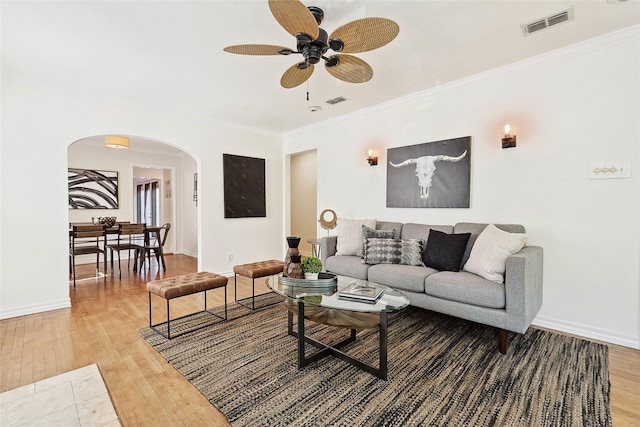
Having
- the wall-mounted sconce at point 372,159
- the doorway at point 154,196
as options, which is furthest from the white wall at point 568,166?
the doorway at point 154,196

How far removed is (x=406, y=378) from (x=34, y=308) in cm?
389

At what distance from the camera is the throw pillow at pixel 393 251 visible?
3291 mm

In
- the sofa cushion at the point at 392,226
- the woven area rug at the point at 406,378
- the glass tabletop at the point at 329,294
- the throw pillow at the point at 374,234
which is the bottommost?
the woven area rug at the point at 406,378

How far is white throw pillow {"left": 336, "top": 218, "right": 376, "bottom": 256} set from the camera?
3840mm

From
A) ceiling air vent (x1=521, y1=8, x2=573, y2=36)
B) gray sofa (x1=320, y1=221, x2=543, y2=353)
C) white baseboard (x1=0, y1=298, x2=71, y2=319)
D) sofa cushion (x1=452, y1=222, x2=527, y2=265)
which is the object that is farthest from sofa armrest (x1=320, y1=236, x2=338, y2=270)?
white baseboard (x1=0, y1=298, x2=71, y2=319)

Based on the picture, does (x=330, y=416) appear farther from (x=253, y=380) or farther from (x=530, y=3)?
(x=530, y=3)

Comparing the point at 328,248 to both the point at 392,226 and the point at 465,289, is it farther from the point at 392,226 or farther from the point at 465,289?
the point at 465,289

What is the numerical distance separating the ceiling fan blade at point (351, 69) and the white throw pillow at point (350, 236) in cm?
190

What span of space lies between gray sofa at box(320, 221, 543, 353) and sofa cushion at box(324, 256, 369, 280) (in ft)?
0.04

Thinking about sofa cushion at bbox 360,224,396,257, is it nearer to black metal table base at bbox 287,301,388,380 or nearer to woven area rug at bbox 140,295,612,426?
woven area rug at bbox 140,295,612,426

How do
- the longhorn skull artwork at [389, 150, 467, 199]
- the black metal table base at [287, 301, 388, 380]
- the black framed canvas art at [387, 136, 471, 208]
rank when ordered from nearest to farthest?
the black metal table base at [287, 301, 388, 380] → the black framed canvas art at [387, 136, 471, 208] → the longhorn skull artwork at [389, 150, 467, 199]

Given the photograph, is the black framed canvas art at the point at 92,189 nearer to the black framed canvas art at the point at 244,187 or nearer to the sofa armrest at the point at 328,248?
the black framed canvas art at the point at 244,187

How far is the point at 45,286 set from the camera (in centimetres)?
344

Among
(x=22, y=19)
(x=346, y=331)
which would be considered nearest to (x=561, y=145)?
(x=346, y=331)
